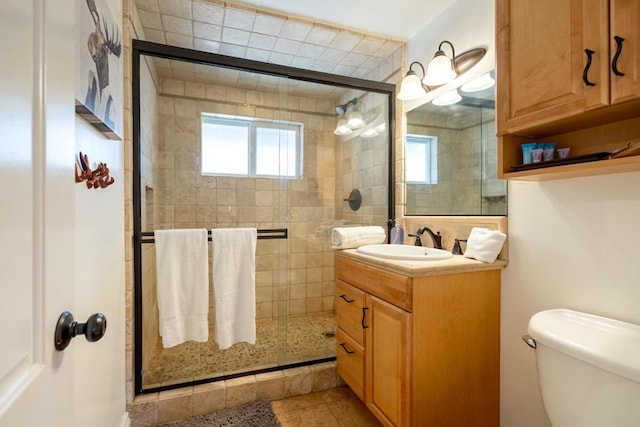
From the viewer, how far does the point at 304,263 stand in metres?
2.47

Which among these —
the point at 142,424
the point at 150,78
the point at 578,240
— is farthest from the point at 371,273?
the point at 150,78

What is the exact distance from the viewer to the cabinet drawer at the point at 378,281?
127 cm

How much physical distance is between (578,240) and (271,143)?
1.99 metres

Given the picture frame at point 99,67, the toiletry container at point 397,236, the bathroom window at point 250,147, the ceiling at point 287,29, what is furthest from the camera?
the bathroom window at point 250,147

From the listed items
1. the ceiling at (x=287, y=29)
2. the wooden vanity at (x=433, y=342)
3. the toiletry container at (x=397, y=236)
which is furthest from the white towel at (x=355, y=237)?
the ceiling at (x=287, y=29)

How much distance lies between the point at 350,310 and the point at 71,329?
1374 mm

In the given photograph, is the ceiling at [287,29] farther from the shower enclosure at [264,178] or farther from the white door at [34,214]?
the white door at [34,214]

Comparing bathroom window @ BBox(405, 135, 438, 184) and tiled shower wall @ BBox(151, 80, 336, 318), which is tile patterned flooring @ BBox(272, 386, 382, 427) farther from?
bathroom window @ BBox(405, 135, 438, 184)

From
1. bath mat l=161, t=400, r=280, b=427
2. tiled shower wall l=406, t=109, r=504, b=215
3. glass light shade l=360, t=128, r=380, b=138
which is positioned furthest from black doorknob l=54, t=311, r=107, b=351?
glass light shade l=360, t=128, r=380, b=138

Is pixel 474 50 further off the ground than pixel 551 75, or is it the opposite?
pixel 474 50

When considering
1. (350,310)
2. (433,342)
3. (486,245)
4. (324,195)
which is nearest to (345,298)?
(350,310)

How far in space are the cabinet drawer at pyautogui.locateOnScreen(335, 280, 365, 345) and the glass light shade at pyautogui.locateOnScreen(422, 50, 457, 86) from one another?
130 cm

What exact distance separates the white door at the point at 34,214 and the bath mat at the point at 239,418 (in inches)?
46.8

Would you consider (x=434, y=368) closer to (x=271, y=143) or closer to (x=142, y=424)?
(x=142, y=424)
